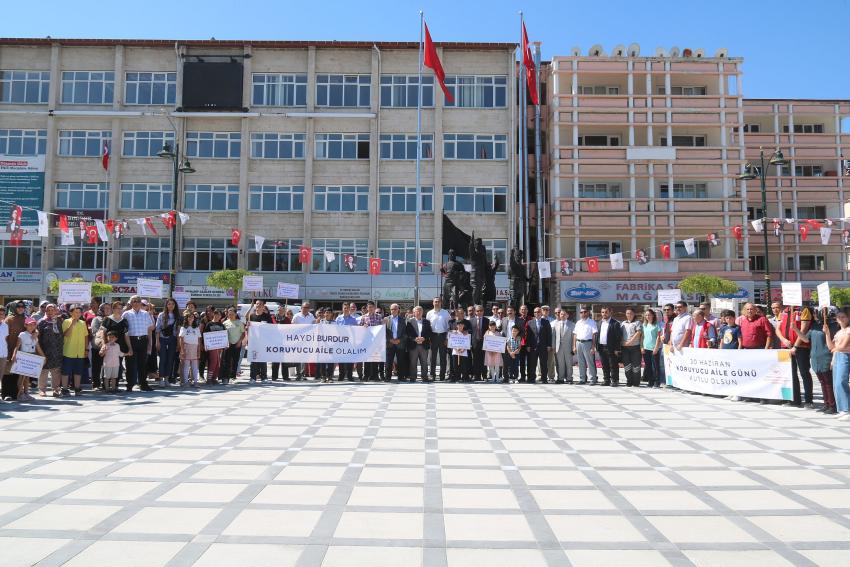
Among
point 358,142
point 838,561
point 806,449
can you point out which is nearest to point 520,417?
point 806,449

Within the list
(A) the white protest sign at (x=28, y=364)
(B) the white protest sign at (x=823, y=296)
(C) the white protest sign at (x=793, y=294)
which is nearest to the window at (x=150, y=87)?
(A) the white protest sign at (x=28, y=364)

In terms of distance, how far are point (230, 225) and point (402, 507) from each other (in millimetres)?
36050

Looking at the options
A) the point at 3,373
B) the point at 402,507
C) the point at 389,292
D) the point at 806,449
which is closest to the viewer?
the point at 402,507

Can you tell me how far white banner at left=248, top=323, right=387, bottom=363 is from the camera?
49.5 feet

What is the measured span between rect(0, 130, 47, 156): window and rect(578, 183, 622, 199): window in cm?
3469

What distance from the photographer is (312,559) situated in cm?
392

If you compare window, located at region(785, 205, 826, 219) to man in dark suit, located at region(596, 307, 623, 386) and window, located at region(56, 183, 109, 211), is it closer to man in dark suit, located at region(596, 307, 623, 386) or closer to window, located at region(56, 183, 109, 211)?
man in dark suit, located at region(596, 307, 623, 386)

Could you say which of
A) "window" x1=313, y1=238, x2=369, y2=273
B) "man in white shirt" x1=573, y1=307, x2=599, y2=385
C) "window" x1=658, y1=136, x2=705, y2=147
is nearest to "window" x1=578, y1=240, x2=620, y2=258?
"window" x1=658, y1=136, x2=705, y2=147

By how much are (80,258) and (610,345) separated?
114ft

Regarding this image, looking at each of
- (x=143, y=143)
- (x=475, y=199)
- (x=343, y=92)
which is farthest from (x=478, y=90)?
(x=143, y=143)

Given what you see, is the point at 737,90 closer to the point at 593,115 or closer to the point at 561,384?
the point at 593,115

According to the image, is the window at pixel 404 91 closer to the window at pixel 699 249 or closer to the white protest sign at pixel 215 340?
the window at pixel 699 249

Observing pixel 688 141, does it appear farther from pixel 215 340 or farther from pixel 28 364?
pixel 28 364

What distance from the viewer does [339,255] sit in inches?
1507
